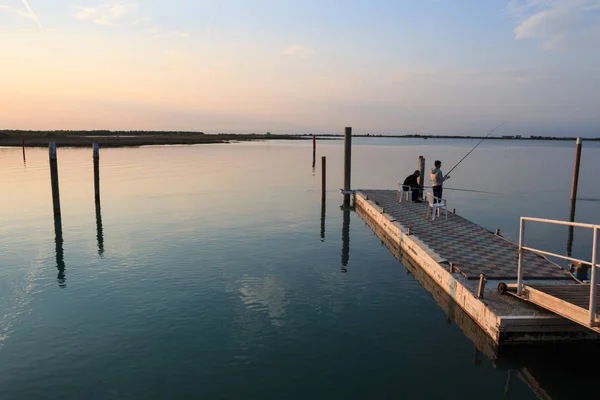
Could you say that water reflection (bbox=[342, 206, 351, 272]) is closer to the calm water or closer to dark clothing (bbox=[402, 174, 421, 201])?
the calm water

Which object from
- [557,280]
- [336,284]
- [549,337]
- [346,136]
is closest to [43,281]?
[336,284]

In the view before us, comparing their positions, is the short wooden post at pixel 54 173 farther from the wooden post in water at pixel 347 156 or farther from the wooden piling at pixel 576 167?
the wooden piling at pixel 576 167

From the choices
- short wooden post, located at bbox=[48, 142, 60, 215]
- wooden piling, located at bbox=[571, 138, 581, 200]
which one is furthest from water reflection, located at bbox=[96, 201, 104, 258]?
wooden piling, located at bbox=[571, 138, 581, 200]

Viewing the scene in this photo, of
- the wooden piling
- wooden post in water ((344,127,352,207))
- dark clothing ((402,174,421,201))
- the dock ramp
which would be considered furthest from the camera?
the wooden piling

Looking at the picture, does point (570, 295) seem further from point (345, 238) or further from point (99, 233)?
point (99, 233)

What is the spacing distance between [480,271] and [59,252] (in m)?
13.7

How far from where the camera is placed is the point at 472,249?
43.8 ft

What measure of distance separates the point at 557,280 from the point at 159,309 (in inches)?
375

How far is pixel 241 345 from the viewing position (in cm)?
866

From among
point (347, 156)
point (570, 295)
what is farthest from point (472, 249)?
point (347, 156)

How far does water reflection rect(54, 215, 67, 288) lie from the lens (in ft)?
41.1

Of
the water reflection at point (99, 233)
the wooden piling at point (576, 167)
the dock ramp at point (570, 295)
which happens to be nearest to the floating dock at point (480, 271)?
the dock ramp at point (570, 295)

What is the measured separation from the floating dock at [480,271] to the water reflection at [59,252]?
1034 cm

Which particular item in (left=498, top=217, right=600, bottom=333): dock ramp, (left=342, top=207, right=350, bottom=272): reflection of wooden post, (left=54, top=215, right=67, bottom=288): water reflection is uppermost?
(left=498, top=217, right=600, bottom=333): dock ramp
